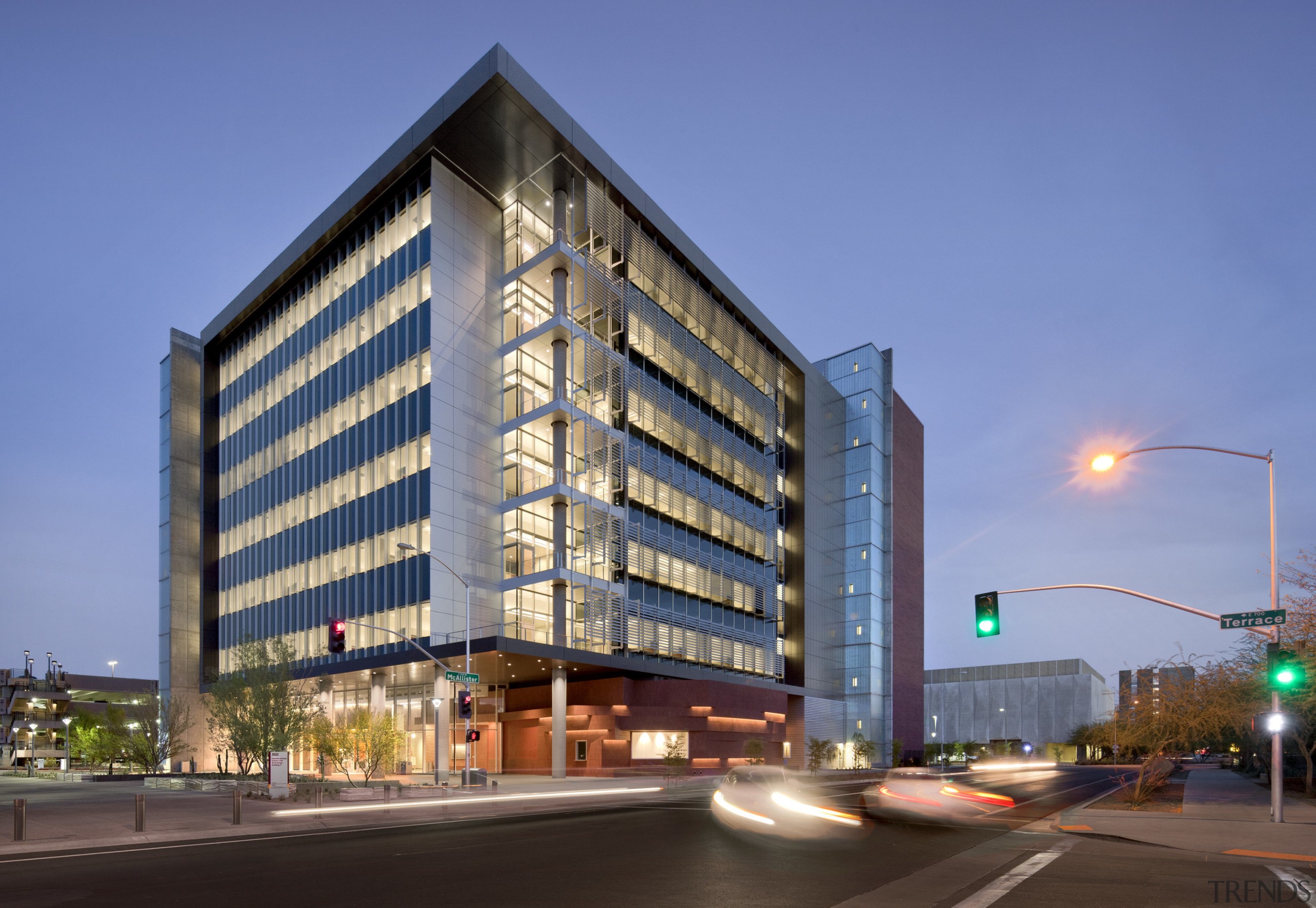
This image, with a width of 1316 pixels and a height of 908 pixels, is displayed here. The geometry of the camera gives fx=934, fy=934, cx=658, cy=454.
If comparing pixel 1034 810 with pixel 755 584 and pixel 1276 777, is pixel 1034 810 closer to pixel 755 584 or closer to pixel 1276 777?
pixel 1276 777

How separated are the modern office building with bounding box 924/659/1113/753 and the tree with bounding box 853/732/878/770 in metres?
51.4

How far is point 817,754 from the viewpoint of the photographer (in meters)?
66.9

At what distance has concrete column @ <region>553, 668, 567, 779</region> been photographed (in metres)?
51.1

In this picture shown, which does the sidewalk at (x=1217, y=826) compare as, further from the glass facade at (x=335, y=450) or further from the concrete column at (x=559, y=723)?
the glass facade at (x=335, y=450)

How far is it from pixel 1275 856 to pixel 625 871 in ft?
41.8

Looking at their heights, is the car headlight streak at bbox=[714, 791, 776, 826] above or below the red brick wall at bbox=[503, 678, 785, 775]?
above

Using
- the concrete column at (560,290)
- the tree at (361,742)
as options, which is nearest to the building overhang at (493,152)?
the concrete column at (560,290)

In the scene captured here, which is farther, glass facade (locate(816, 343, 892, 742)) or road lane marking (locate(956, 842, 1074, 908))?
glass facade (locate(816, 343, 892, 742))

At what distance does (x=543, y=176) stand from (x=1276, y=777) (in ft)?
155

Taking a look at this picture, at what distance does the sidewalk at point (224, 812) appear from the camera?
22281mm

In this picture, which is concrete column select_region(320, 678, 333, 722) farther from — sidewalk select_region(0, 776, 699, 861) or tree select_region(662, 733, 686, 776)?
tree select_region(662, 733, 686, 776)

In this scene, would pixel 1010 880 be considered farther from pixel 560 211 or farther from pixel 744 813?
pixel 560 211

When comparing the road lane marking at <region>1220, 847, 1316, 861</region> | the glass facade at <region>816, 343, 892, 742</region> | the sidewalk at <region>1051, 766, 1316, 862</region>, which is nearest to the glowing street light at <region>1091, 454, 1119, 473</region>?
the sidewalk at <region>1051, 766, 1316, 862</region>

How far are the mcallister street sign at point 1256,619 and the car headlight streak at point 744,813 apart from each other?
13825 mm
